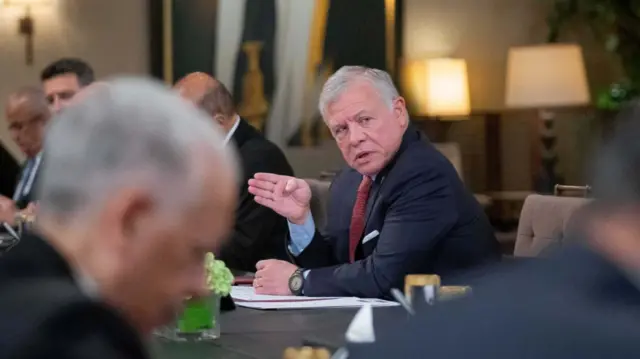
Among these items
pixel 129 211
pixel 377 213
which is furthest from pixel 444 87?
pixel 129 211

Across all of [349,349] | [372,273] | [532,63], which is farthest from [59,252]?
[532,63]

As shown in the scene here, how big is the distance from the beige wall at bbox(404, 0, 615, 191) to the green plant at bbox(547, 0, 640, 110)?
247 millimetres

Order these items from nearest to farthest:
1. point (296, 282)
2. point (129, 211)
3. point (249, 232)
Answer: point (129, 211), point (296, 282), point (249, 232)

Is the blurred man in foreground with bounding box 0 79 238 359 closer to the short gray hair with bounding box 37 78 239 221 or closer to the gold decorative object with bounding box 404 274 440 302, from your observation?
the short gray hair with bounding box 37 78 239 221

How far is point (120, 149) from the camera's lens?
1078 millimetres

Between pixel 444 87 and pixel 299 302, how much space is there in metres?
3.53

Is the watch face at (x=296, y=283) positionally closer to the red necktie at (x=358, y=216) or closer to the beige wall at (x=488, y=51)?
the red necktie at (x=358, y=216)

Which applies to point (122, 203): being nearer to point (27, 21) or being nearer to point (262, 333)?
point (262, 333)

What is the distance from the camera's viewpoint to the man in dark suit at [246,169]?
371cm

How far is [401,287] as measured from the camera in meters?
2.85

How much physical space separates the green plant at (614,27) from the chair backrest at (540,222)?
251 centimetres

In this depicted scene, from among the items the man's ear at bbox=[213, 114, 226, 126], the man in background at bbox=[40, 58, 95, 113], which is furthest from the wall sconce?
A: the man's ear at bbox=[213, 114, 226, 126]

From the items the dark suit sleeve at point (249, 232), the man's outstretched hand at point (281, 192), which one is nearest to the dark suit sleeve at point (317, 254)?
the man's outstretched hand at point (281, 192)

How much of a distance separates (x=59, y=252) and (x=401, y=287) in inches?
71.7
